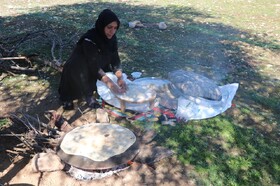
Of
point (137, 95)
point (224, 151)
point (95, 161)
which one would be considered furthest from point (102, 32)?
point (224, 151)

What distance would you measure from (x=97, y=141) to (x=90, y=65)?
1384 millimetres

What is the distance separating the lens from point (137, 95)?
13.0 ft

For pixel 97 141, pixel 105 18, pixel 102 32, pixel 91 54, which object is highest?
pixel 105 18

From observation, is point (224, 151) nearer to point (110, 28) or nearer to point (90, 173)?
point (90, 173)

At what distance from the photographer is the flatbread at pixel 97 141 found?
9.97ft

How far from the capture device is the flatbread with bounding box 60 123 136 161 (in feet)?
9.97

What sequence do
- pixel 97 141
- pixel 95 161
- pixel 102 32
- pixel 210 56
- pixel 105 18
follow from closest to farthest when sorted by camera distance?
pixel 95 161 → pixel 97 141 → pixel 105 18 → pixel 102 32 → pixel 210 56

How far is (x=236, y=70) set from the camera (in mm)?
5648

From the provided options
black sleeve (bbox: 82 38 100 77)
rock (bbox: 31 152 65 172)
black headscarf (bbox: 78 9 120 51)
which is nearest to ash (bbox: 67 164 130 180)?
rock (bbox: 31 152 65 172)

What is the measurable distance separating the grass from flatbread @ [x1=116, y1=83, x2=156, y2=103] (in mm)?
443

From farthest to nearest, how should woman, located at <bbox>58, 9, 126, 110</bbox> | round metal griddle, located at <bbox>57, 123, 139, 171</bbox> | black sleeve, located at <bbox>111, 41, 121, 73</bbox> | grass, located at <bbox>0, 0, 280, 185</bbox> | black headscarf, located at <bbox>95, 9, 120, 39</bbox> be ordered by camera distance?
black sleeve, located at <bbox>111, 41, 121, 73</bbox>, woman, located at <bbox>58, 9, 126, 110</bbox>, black headscarf, located at <bbox>95, 9, 120, 39</bbox>, grass, located at <bbox>0, 0, 280, 185</bbox>, round metal griddle, located at <bbox>57, 123, 139, 171</bbox>

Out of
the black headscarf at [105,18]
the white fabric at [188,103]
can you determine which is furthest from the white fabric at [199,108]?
the black headscarf at [105,18]

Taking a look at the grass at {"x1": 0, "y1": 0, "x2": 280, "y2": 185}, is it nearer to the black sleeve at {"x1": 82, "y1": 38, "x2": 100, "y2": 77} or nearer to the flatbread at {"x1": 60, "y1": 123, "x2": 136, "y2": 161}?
the flatbread at {"x1": 60, "y1": 123, "x2": 136, "y2": 161}

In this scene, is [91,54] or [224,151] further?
[91,54]
